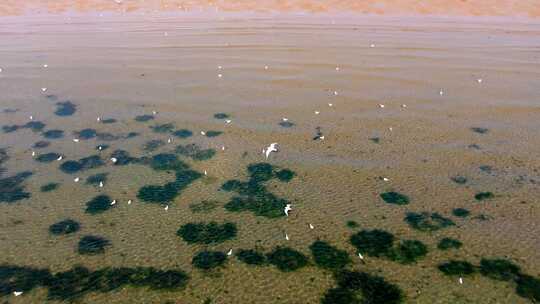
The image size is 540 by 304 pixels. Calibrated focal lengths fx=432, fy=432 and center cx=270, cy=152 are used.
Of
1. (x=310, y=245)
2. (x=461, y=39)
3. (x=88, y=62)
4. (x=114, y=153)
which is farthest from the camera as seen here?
(x=461, y=39)

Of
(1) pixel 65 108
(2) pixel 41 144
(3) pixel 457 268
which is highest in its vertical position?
(1) pixel 65 108

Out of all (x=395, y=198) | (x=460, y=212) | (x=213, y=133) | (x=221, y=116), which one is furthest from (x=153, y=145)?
(x=460, y=212)

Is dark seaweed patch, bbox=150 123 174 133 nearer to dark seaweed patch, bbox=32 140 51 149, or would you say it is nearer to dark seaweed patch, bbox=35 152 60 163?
dark seaweed patch, bbox=35 152 60 163

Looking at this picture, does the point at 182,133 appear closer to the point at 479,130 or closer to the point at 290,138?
the point at 290,138

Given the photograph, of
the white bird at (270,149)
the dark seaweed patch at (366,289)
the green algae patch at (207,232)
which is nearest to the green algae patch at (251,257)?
the green algae patch at (207,232)

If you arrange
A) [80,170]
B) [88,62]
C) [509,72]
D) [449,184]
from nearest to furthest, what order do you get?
[449,184] < [80,170] < [509,72] < [88,62]

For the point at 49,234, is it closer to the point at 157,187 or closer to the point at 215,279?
the point at 157,187

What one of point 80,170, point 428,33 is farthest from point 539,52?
point 80,170
